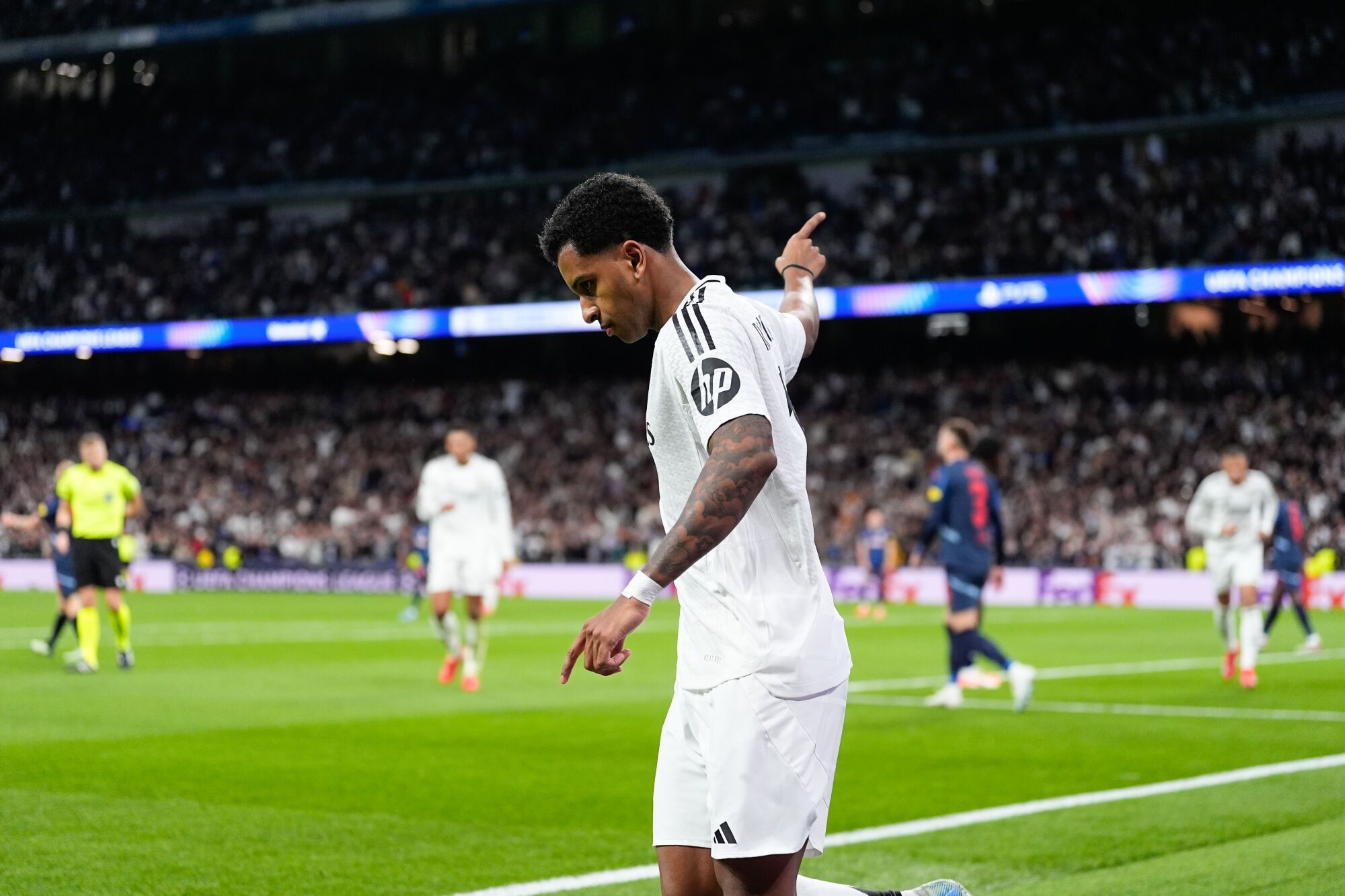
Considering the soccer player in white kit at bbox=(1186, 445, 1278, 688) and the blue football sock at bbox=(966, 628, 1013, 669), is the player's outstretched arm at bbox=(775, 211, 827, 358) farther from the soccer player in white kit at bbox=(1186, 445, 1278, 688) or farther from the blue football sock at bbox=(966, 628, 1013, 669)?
the soccer player in white kit at bbox=(1186, 445, 1278, 688)

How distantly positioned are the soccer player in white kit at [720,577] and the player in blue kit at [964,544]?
31.7 feet

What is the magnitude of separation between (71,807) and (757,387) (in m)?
5.95

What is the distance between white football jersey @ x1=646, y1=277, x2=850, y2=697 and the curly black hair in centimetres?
18

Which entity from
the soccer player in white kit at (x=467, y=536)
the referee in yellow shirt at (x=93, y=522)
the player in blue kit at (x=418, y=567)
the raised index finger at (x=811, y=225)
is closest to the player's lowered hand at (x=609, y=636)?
the raised index finger at (x=811, y=225)

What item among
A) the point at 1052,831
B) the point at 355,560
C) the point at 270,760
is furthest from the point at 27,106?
the point at 1052,831

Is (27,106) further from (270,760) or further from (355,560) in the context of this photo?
(270,760)

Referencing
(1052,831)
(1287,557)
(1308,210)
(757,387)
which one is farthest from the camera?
(1308,210)

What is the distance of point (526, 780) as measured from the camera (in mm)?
9273

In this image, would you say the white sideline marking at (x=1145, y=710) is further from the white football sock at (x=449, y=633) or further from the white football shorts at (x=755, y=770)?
the white football shorts at (x=755, y=770)

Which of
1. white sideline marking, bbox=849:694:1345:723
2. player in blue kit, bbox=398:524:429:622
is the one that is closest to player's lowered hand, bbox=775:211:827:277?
white sideline marking, bbox=849:694:1345:723

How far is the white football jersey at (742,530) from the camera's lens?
137 inches

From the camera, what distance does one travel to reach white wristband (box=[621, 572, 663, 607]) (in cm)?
340

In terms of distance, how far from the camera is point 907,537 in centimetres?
3584

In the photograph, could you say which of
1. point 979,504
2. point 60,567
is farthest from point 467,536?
point 60,567
